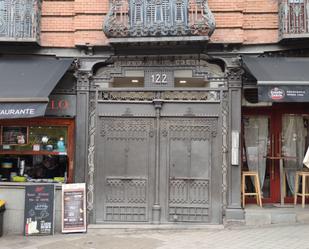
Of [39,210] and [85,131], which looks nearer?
[39,210]

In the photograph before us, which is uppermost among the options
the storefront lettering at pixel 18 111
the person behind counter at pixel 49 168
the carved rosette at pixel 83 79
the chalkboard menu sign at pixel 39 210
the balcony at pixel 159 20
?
the balcony at pixel 159 20

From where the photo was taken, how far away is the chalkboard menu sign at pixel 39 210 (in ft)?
31.7

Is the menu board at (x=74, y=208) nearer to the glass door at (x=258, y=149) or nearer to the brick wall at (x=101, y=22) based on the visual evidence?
the brick wall at (x=101, y=22)

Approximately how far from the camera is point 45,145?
1070 centimetres

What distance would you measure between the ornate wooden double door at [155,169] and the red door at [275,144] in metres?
1.27

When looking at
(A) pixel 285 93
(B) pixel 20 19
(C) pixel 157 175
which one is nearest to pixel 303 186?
(A) pixel 285 93

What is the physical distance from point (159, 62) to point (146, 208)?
11.4ft

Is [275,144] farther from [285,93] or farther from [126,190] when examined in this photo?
[126,190]

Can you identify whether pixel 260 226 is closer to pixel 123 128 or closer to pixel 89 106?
pixel 123 128

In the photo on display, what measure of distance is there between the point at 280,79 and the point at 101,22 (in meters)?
4.42

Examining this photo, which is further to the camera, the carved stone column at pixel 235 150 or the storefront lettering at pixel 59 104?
the storefront lettering at pixel 59 104

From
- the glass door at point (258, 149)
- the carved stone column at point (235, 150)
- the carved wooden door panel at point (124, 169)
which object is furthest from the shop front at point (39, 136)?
the glass door at point (258, 149)

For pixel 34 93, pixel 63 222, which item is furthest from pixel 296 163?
pixel 34 93

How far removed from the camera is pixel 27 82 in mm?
9922
